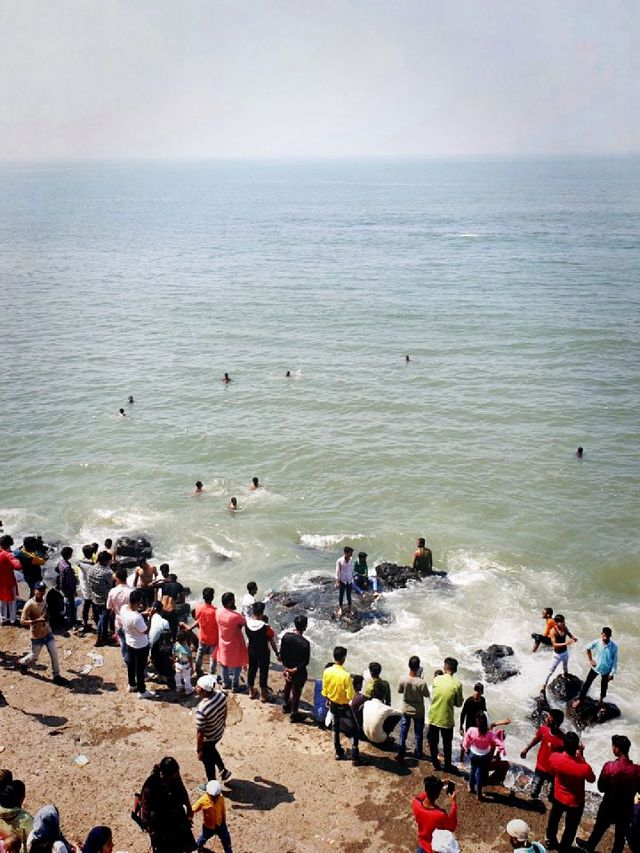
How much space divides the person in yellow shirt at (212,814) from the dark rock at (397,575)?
38.9ft

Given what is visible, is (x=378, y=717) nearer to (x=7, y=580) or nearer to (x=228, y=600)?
(x=228, y=600)

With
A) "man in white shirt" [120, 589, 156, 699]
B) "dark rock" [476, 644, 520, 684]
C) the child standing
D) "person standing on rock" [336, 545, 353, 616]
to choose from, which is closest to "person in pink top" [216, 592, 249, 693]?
the child standing

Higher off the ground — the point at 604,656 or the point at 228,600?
the point at 228,600

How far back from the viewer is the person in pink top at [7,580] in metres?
14.7

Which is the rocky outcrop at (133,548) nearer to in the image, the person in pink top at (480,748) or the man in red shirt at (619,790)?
the person in pink top at (480,748)

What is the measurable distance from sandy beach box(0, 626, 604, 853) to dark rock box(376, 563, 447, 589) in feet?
26.1

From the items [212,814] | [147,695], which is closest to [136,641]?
[147,695]

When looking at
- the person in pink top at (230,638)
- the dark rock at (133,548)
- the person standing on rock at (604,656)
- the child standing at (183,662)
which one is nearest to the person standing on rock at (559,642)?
the person standing on rock at (604,656)

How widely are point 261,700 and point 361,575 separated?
7047 millimetres

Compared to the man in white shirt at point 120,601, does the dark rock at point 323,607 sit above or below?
below

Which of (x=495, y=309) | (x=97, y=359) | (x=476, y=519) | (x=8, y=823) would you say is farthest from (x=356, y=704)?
(x=495, y=309)

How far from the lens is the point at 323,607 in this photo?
63.1 ft

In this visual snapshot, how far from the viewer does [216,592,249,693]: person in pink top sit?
12.2 metres

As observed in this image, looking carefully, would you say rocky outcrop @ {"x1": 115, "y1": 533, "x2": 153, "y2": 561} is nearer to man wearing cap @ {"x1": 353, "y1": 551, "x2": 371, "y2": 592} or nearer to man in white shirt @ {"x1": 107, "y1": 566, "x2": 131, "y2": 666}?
man wearing cap @ {"x1": 353, "y1": 551, "x2": 371, "y2": 592}
